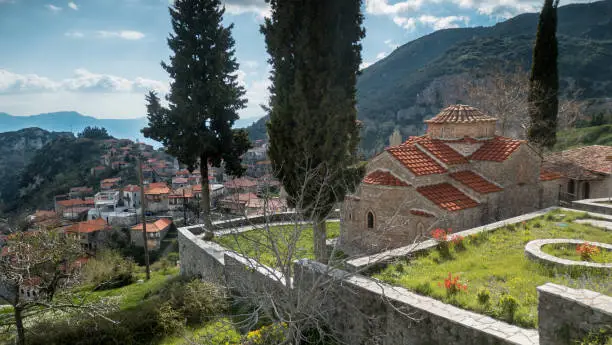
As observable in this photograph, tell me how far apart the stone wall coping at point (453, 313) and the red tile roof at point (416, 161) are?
661 cm

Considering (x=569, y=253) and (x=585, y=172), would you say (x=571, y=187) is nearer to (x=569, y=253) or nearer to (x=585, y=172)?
(x=585, y=172)

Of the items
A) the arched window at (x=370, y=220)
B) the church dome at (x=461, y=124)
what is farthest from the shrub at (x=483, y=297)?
the church dome at (x=461, y=124)

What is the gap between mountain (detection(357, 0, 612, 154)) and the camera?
78.7m

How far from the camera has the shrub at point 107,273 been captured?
19.6 metres

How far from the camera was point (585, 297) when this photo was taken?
4367 mm

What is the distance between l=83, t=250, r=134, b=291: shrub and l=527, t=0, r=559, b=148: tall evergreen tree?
23469 millimetres

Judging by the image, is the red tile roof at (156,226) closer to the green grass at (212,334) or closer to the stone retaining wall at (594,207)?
the green grass at (212,334)

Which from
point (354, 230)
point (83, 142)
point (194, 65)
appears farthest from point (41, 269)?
point (83, 142)

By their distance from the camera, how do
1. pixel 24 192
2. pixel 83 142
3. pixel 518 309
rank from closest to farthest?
1. pixel 518 309
2. pixel 24 192
3. pixel 83 142

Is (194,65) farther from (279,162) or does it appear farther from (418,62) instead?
(418,62)

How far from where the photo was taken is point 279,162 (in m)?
10.8


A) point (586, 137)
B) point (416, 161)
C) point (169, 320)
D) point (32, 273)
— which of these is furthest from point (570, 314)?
point (586, 137)

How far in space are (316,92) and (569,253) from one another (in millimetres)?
6890

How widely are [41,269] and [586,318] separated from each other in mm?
13559
